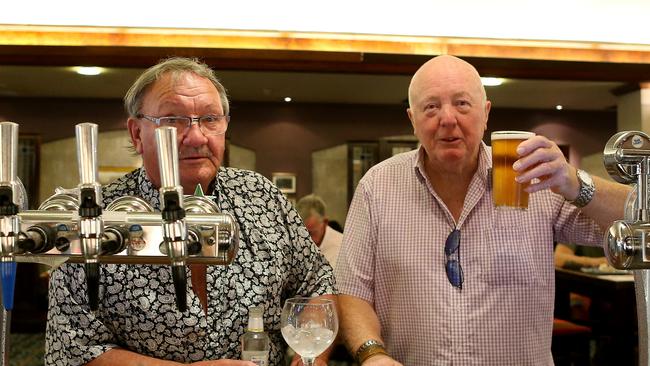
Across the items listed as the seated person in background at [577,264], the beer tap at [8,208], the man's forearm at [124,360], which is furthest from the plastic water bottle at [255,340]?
the seated person in background at [577,264]

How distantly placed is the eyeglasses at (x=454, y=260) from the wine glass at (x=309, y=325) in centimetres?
53

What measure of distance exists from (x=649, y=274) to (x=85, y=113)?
6698 mm

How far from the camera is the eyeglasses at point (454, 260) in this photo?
1909 mm

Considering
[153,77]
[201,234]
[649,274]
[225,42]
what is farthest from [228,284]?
[225,42]

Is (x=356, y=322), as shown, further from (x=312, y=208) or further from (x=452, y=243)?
(x=312, y=208)

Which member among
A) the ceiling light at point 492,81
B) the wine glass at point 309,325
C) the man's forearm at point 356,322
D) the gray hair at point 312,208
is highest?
the ceiling light at point 492,81

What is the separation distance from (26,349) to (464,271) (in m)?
5.74

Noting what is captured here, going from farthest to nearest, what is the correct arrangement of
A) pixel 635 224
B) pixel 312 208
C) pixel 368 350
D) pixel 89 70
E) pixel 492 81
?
pixel 492 81 < pixel 89 70 < pixel 312 208 < pixel 368 350 < pixel 635 224

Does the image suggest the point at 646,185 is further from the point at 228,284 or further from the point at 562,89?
the point at 562,89

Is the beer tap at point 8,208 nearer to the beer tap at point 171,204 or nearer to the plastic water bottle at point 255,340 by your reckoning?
the beer tap at point 171,204

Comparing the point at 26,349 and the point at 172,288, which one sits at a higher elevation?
the point at 172,288

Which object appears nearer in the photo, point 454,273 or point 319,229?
point 454,273

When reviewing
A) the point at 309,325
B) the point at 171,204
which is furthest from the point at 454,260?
the point at 171,204

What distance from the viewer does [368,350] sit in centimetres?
172
